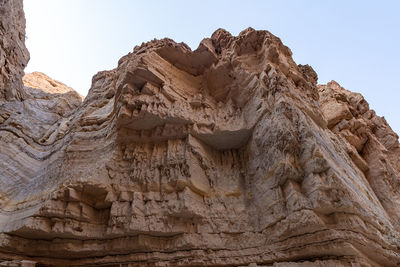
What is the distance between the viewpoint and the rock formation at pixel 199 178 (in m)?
5.20

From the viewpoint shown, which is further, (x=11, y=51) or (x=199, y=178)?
(x=11, y=51)

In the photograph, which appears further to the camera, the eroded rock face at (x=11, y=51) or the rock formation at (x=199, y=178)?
the eroded rock face at (x=11, y=51)

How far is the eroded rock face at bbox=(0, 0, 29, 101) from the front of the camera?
1134cm

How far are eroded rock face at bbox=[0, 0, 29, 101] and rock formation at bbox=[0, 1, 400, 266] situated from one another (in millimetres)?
3062

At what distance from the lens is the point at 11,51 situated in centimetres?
1213

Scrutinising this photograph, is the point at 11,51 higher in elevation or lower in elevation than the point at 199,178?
higher

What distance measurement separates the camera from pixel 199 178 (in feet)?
21.7

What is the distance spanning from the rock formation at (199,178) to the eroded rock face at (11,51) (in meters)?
3.06

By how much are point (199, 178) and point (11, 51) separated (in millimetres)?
11283

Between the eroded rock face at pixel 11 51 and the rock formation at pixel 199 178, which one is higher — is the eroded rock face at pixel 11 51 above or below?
above

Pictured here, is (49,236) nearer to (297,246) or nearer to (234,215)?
(234,215)

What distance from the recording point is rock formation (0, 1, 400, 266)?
17.1 ft

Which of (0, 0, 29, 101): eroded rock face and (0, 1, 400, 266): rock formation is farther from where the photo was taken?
(0, 0, 29, 101): eroded rock face

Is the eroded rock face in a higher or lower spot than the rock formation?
higher
